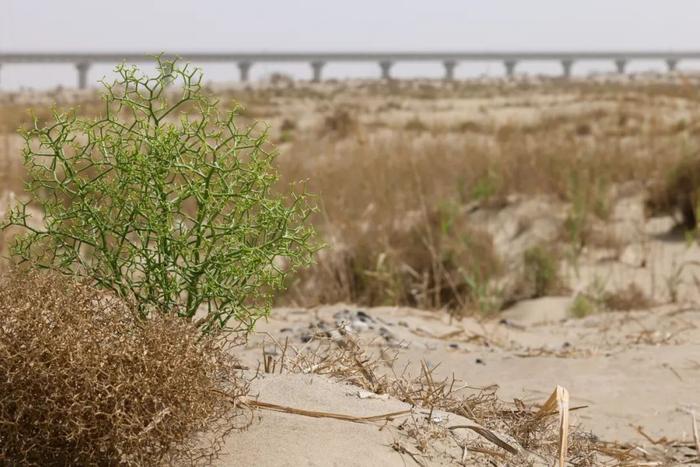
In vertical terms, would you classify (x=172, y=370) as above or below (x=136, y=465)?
above

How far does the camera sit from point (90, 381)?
1.81 m

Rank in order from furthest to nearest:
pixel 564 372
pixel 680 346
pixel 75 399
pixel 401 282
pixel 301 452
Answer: pixel 401 282, pixel 680 346, pixel 564 372, pixel 301 452, pixel 75 399

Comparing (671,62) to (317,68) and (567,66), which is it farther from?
(317,68)

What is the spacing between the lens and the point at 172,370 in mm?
1874

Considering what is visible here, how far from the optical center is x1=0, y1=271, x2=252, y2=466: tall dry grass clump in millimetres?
1827

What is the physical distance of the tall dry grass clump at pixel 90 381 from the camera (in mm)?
1827

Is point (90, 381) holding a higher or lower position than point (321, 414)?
higher

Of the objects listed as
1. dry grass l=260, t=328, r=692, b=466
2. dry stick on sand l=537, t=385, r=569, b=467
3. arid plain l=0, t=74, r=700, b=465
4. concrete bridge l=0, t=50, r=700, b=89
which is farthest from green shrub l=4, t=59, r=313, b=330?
concrete bridge l=0, t=50, r=700, b=89

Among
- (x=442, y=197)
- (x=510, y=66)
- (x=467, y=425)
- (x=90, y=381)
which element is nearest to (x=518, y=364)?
(x=467, y=425)

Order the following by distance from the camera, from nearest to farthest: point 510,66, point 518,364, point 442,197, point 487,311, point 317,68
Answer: point 518,364
point 487,311
point 442,197
point 317,68
point 510,66

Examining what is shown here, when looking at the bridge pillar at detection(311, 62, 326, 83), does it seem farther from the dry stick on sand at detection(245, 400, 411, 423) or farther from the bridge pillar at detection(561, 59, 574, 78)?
the dry stick on sand at detection(245, 400, 411, 423)

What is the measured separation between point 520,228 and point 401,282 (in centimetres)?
191

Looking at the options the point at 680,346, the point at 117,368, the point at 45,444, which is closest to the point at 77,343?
the point at 117,368

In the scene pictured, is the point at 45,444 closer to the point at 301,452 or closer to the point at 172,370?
the point at 172,370
